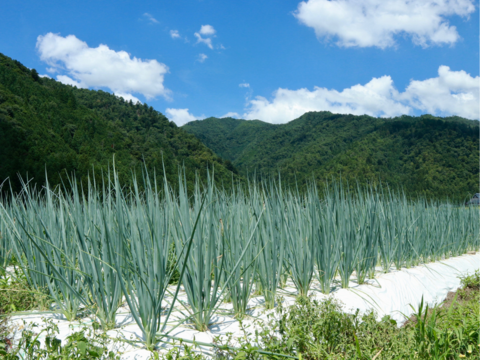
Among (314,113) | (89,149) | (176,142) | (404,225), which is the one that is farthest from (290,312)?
(314,113)

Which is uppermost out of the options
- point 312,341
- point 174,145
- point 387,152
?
point 174,145

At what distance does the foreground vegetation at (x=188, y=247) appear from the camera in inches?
72.7

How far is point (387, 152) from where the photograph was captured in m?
53.3

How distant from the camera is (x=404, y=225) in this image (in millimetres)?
4230

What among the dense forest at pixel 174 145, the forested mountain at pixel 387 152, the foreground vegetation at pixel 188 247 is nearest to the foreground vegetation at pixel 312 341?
the foreground vegetation at pixel 188 247

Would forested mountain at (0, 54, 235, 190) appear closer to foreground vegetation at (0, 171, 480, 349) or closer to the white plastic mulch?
foreground vegetation at (0, 171, 480, 349)

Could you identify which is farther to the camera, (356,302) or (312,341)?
(356,302)

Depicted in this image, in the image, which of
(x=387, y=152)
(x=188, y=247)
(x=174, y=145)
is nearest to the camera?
(x=188, y=247)

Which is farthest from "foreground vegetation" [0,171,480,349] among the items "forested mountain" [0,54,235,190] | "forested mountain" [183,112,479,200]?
"forested mountain" [183,112,479,200]

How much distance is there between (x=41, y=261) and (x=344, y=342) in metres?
2.24

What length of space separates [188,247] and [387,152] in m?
57.7

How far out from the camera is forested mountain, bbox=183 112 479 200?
42438mm

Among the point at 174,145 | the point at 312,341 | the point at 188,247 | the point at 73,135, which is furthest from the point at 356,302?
the point at 174,145

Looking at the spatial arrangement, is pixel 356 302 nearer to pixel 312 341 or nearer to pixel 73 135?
pixel 312 341
